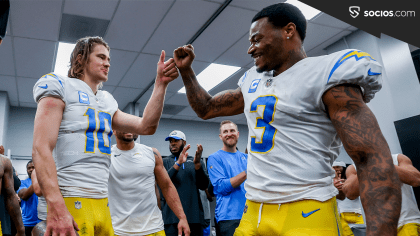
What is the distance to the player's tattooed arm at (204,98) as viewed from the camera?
1787mm

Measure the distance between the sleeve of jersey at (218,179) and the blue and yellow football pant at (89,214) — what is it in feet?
6.32

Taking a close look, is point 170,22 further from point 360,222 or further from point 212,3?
point 360,222

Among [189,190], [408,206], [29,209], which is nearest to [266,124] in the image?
[408,206]

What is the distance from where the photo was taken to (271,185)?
1.28 metres

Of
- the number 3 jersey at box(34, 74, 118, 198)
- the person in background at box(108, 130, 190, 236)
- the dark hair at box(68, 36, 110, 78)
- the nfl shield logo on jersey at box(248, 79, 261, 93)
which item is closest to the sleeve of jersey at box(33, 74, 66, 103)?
the number 3 jersey at box(34, 74, 118, 198)

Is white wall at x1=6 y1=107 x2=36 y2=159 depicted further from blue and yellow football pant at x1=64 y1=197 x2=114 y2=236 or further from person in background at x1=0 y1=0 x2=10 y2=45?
person in background at x1=0 y1=0 x2=10 y2=45

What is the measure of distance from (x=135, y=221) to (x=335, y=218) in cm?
211

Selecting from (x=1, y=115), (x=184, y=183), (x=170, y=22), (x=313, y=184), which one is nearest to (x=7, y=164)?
(x=184, y=183)

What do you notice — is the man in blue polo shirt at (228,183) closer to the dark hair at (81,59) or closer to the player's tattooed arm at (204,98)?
Result: the player's tattooed arm at (204,98)

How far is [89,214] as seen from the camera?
1690 mm

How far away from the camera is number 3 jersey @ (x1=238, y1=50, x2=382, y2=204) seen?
1.19 metres

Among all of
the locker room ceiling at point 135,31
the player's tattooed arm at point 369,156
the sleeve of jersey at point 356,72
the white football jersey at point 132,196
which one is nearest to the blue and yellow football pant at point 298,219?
the player's tattooed arm at point 369,156

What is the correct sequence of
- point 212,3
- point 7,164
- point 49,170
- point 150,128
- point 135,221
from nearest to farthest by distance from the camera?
point 49,170
point 150,128
point 7,164
point 135,221
point 212,3

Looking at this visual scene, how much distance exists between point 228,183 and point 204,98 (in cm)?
191
